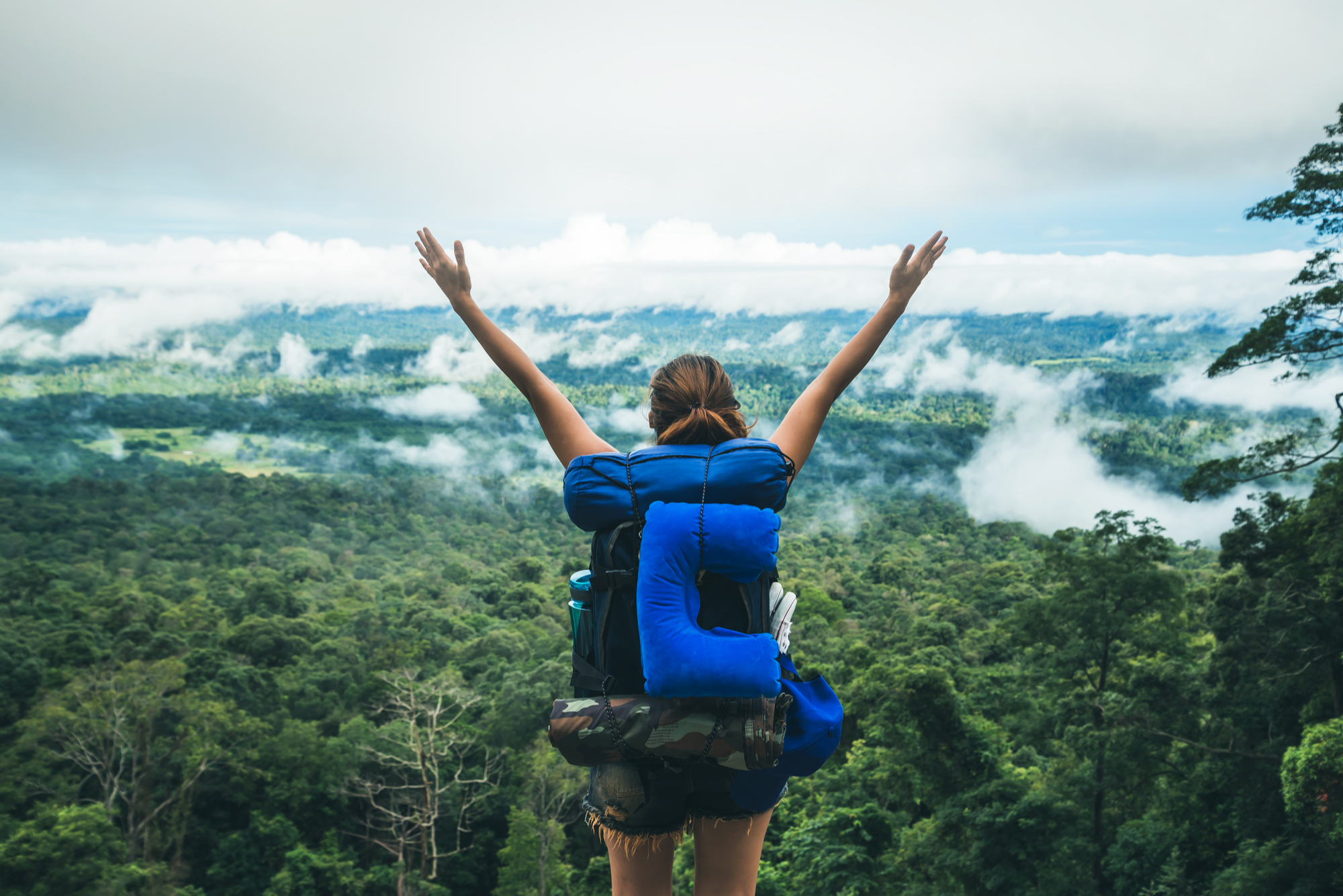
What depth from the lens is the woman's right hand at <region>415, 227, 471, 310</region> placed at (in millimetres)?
1961

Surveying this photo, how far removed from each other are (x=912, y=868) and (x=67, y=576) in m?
43.0

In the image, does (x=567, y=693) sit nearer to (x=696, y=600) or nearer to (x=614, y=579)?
(x=614, y=579)

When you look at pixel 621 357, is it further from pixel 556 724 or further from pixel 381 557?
pixel 556 724

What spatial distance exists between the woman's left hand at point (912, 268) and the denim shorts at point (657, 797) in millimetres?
1305

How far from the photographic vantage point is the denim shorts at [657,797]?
5.09 feet

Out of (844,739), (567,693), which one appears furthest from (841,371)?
(844,739)

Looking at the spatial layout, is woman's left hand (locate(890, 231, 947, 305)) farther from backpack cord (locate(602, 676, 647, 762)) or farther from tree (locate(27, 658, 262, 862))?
tree (locate(27, 658, 262, 862))

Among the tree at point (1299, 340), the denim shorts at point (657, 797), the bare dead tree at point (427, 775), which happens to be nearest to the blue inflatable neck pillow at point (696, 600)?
the denim shorts at point (657, 797)

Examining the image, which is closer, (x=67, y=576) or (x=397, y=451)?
(x=67, y=576)

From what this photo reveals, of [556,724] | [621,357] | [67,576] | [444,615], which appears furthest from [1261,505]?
[621,357]

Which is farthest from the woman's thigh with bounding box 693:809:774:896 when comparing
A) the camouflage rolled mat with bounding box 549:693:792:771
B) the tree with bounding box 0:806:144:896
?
the tree with bounding box 0:806:144:896

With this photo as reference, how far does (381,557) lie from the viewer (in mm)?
55906

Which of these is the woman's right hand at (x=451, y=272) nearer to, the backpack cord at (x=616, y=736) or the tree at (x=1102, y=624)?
the backpack cord at (x=616, y=736)

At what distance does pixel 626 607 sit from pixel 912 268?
1.26m
